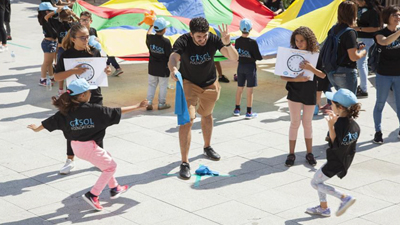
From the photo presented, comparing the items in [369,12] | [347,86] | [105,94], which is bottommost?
[105,94]

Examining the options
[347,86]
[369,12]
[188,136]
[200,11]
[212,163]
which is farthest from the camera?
[200,11]

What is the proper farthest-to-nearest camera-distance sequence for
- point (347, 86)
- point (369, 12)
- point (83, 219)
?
1. point (369, 12)
2. point (347, 86)
3. point (83, 219)

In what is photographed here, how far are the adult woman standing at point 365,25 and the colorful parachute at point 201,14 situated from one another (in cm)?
61

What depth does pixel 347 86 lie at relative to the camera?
28.4ft

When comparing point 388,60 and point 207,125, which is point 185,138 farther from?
point 388,60

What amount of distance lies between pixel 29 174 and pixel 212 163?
90.2 inches

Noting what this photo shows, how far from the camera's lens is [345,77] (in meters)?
8.60

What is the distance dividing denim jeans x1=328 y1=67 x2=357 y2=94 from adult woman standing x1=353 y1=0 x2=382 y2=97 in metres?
2.81

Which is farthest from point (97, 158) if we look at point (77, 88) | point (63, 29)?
point (63, 29)

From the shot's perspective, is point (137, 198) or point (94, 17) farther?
point (94, 17)

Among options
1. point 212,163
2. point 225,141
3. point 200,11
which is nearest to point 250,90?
point 225,141

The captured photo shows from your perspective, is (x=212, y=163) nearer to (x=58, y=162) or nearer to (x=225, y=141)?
(x=225, y=141)

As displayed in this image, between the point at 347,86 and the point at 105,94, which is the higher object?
the point at 347,86

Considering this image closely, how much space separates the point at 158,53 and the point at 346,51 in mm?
3418
